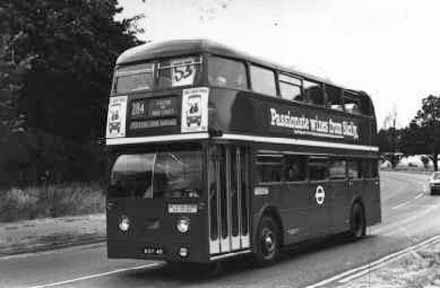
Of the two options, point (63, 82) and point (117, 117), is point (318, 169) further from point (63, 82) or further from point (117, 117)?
point (63, 82)

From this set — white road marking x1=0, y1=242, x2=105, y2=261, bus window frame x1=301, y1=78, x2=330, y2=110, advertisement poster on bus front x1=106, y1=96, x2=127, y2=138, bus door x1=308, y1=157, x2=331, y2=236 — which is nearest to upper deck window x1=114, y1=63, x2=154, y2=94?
advertisement poster on bus front x1=106, y1=96, x2=127, y2=138

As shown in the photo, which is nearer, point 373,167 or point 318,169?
point 318,169

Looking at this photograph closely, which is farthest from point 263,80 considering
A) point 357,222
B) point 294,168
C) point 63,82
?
point 63,82

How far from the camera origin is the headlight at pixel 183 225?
11.4 meters

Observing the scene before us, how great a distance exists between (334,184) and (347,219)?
1323 mm

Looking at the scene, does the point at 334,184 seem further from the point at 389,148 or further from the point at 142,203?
the point at 389,148

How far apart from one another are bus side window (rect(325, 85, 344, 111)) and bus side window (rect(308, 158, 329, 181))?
1.44 metres

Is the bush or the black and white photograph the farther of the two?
the bush

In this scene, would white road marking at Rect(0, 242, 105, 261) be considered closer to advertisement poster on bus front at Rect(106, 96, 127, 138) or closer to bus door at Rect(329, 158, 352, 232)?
advertisement poster on bus front at Rect(106, 96, 127, 138)

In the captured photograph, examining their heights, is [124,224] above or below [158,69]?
below

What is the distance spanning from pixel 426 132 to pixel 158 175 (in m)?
109

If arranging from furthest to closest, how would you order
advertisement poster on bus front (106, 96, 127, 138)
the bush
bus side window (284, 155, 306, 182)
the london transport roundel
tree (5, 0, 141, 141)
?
tree (5, 0, 141, 141) < the bush < the london transport roundel < bus side window (284, 155, 306, 182) < advertisement poster on bus front (106, 96, 127, 138)

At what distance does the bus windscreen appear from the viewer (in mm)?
11531

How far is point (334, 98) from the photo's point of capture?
1712 cm
